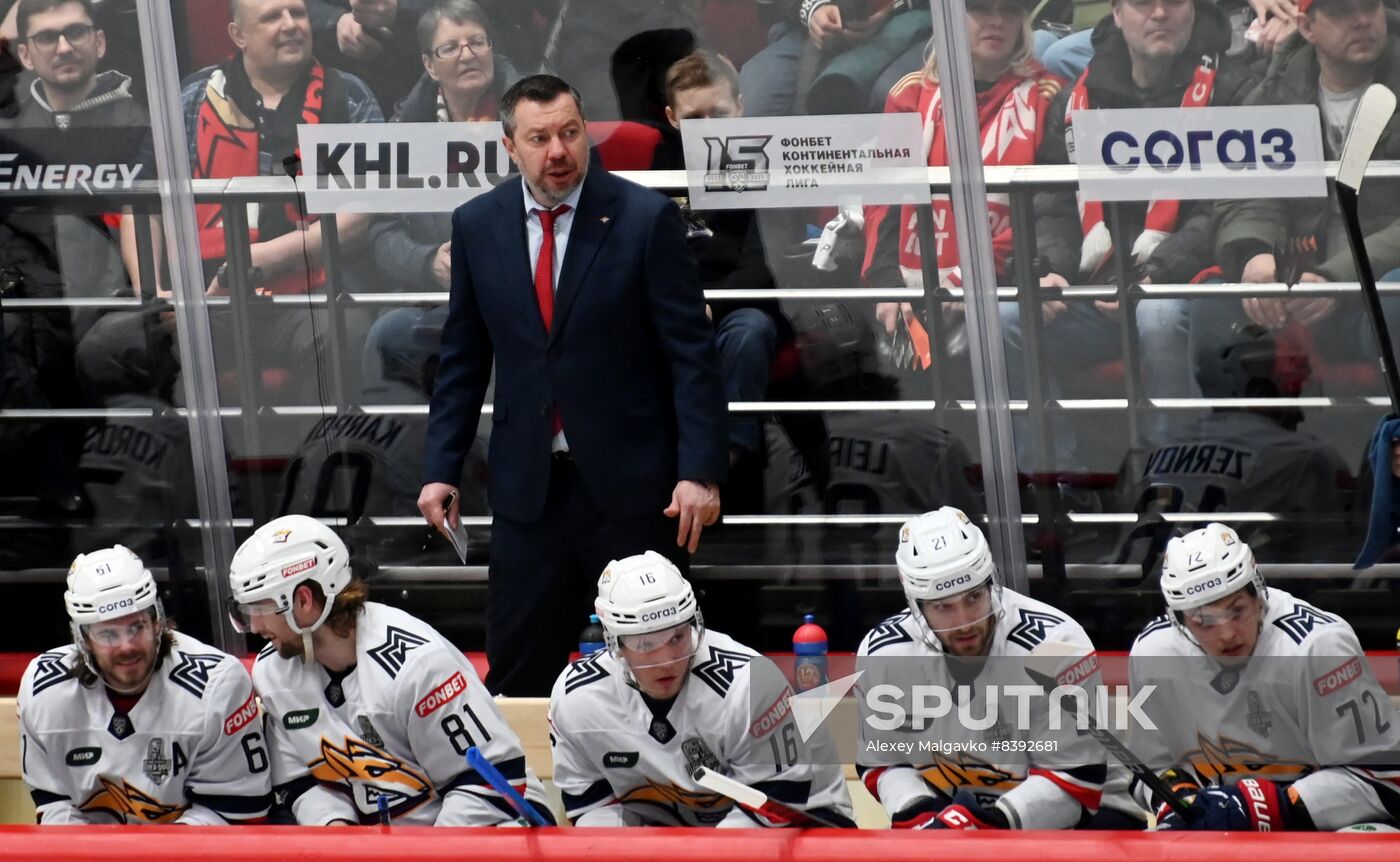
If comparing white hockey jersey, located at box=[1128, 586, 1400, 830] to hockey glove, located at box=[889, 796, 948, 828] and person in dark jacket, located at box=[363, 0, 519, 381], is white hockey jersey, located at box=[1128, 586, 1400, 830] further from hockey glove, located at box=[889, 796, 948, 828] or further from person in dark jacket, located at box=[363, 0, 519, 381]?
person in dark jacket, located at box=[363, 0, 519, 381]

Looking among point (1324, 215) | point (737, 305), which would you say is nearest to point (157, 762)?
point (737, 305)

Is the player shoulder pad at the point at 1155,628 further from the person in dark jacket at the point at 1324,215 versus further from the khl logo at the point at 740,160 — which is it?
the khl logo at the point at 740,160

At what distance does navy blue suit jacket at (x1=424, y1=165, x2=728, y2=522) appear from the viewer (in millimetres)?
4258

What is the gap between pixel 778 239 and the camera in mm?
4918

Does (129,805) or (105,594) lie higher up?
(105,594)

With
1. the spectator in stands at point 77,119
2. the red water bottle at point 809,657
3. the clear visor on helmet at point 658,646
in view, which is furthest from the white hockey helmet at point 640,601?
the spectator in stands at point 77,119

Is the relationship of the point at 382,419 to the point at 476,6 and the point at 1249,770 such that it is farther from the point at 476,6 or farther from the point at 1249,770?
the point at 1249,770

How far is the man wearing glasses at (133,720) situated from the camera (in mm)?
4109

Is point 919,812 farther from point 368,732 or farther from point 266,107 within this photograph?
point 266,107

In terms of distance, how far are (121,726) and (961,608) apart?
175 cm

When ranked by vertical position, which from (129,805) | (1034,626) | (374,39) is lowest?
(129,805)

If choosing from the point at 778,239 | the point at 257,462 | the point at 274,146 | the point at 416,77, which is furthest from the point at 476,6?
the point at 257,462

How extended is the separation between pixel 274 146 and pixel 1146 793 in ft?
8.78

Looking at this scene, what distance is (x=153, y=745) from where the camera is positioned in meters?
4.18
